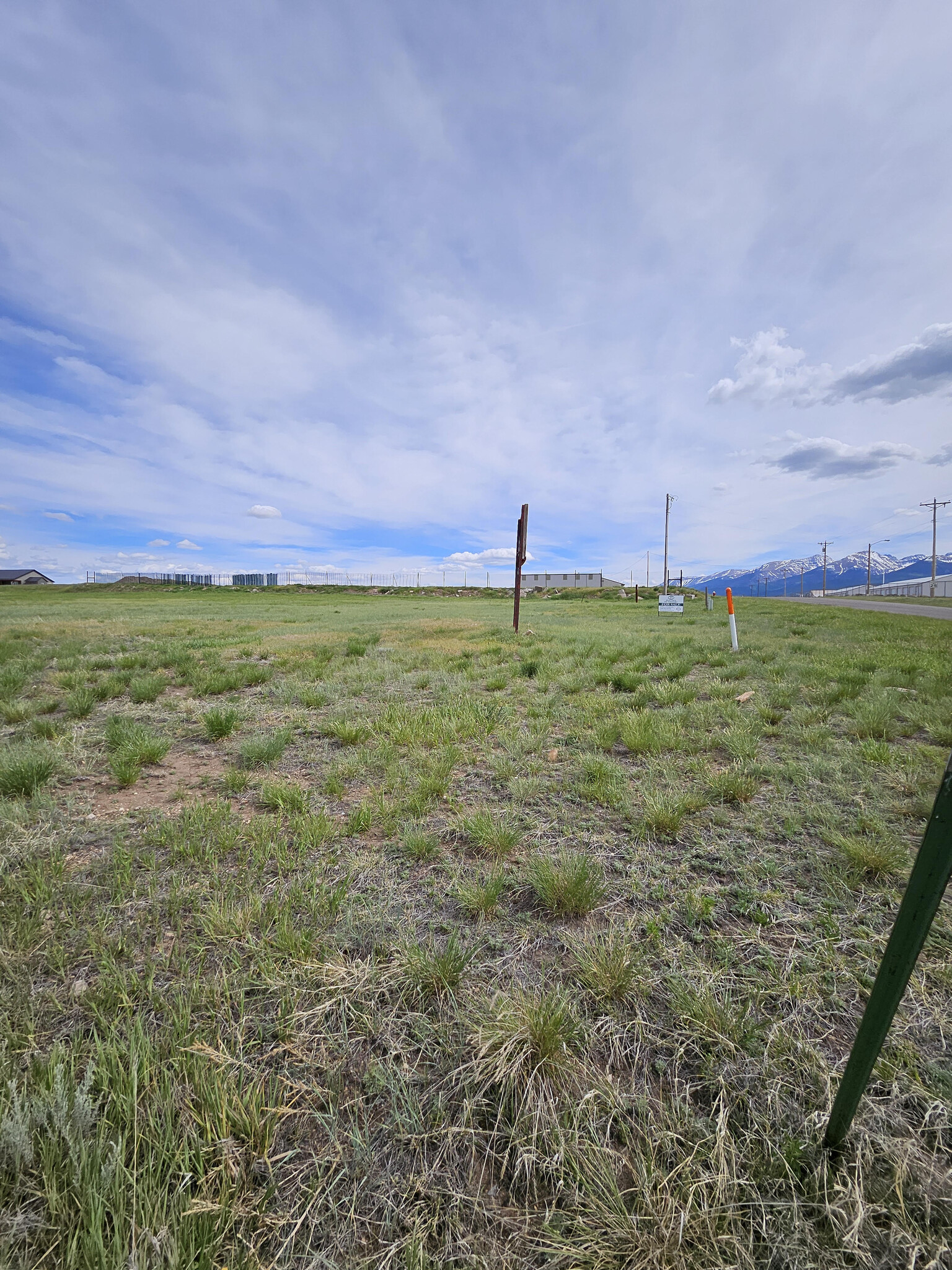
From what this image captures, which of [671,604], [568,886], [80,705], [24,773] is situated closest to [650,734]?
[568,886]

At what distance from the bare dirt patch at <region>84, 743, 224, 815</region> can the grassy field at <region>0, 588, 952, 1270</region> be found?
0.10 feet

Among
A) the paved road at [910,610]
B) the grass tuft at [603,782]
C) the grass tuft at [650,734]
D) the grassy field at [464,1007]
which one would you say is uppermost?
the paved road at [910,610]

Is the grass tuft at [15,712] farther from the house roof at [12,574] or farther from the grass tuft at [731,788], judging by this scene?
the house roof at [12,574]

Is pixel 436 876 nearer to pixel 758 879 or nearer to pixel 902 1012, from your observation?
pixel 758 879

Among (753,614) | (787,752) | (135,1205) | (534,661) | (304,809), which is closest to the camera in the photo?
(135,1205)

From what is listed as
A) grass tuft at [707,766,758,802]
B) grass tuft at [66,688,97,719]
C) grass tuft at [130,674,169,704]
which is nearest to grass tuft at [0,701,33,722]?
grass tuft at [66,688,97,719]

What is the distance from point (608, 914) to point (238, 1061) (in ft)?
4.97

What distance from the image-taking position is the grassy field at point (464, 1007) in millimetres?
1118

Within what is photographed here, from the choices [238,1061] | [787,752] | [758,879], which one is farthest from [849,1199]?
[787,752]

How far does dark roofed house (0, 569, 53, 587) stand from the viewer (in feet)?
327

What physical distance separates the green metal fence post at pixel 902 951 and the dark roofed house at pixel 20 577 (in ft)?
442

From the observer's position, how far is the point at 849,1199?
3.66 feet

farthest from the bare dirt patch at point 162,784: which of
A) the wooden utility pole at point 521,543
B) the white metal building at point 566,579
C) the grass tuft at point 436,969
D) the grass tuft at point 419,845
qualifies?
the white metal building at point 566,579

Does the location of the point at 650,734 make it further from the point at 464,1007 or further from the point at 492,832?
the point at 464,1007
